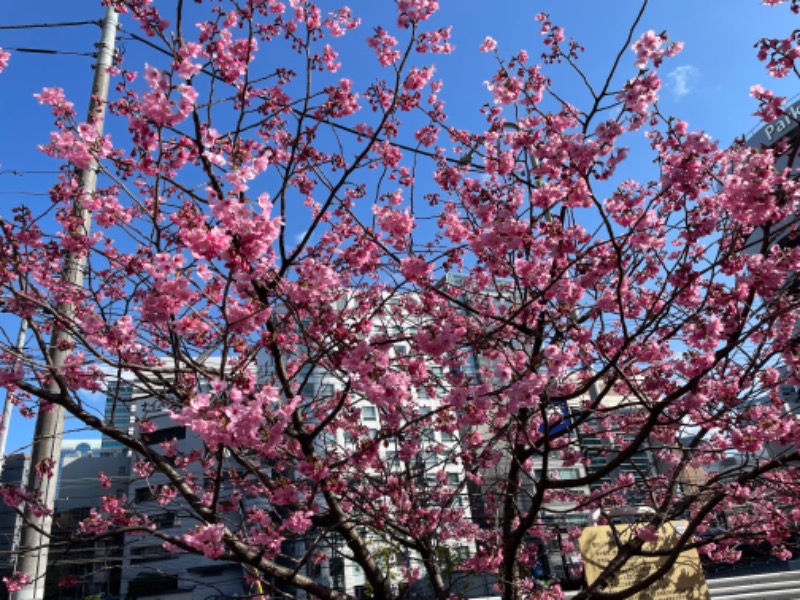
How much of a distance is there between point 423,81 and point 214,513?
401 centimetres

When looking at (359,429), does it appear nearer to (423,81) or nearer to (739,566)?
(423,81)

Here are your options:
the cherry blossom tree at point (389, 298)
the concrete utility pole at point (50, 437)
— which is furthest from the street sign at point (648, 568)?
the concrete utility pole at point (50, 437)

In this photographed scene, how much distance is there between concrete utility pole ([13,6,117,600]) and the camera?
4.04m

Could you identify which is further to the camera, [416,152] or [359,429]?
[359,429]

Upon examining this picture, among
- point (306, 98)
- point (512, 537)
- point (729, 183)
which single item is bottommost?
point (512, 537)

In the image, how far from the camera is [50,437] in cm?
417

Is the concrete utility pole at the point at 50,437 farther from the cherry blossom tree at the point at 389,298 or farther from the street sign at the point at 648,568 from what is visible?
the street sign at the point at 648,568

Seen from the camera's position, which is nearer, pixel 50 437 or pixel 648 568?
pixel 50 437

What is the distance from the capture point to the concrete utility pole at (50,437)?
404 cm

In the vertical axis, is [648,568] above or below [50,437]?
below

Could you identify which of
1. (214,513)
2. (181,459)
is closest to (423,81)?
(214,513)

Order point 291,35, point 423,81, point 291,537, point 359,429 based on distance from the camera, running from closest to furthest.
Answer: point 291,537 < point 291,35 < point 423,81 < point 359,429

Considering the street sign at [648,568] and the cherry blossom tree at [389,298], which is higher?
the cherry blossom tree at [389,298]

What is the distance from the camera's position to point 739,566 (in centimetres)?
1631
